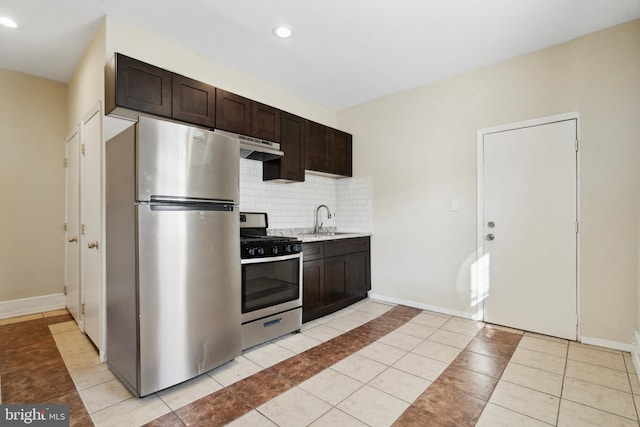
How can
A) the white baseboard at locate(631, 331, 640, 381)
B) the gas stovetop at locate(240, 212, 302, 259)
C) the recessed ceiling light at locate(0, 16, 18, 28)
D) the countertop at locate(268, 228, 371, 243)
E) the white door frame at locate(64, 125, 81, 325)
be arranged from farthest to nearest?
the countertop at locate(268, 228, 371, 243) < the white door frame at locate(64, 125, 81, 325) < the gas stovetop at locate(240, 212, 302, 259) < the recessed ceiling light at locate(0, 16, 18, 28) < the white baseboard at locate(631, 331, 640, 381)

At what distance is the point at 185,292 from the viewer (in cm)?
204

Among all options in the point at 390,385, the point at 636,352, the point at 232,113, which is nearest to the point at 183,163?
the point at 232,113

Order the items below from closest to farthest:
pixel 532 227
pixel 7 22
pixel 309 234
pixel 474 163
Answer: pixel 7 22
pixel 532 227
pixel 474 163
pixel 309 234

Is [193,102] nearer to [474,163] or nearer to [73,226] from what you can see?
[73,226]

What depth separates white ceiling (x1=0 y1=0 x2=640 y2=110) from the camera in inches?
91.8

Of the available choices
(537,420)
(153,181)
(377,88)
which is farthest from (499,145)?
(153,181)

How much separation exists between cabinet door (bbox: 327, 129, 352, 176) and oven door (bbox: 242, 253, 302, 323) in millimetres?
1604

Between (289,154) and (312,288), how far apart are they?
156 centimetres

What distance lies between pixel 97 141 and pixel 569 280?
4432 millimetres

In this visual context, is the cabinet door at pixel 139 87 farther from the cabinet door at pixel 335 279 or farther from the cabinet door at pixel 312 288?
the cabinet door at pixel 335 279

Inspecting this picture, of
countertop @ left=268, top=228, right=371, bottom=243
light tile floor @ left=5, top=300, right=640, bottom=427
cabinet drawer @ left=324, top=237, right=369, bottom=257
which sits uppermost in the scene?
countertop @ left=268, top=228, right=371, bottom=243

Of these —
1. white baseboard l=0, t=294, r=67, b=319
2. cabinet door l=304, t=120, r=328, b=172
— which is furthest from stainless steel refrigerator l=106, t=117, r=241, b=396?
white baseboard l=0, t=294, r=67, b=319

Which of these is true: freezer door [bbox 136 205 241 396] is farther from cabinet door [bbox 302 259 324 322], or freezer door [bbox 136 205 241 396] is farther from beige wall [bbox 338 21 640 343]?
beige wall [bbox 338 21 640 343]

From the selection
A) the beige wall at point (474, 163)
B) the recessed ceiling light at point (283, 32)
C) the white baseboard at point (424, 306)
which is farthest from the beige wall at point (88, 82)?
the white baseboard at point (424, 306)
